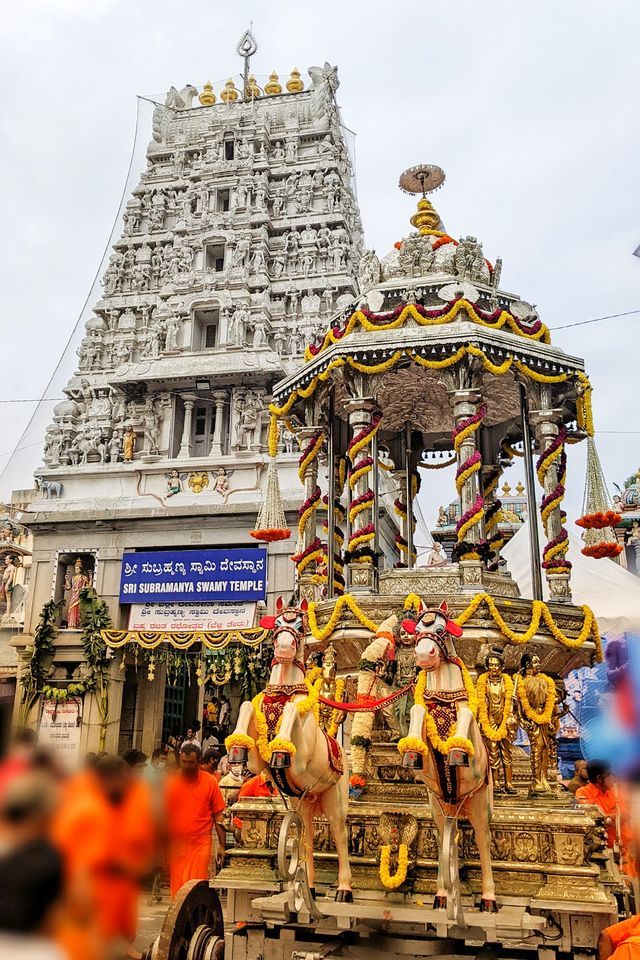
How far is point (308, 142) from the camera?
96.9ft

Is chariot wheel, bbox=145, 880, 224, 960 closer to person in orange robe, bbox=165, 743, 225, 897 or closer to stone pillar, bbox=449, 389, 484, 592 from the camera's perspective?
person in orange robe, bbox=165, 743, 225, 897

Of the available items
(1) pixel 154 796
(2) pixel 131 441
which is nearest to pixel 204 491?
(2) pixel 131 441

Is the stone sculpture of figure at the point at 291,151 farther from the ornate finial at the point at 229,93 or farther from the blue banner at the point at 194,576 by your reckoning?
the blue banner at the point at 194,576

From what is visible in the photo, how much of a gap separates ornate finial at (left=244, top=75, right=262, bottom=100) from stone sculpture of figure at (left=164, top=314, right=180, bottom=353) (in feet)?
39.0

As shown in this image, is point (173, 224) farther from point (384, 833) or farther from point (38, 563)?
point (384, 833)

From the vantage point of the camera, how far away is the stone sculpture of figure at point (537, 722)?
8508mm

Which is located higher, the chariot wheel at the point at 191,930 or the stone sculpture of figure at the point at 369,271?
the stone sculpture of figure at the point at 369,271

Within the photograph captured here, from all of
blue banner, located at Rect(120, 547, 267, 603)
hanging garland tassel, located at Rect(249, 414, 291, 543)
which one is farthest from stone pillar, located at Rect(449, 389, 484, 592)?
blue banner, located at Rect(120, 547, 267, 603)

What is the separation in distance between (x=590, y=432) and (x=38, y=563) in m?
17.0

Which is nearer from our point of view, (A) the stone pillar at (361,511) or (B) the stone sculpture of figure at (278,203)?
(A) the stone pillar at (361,511)

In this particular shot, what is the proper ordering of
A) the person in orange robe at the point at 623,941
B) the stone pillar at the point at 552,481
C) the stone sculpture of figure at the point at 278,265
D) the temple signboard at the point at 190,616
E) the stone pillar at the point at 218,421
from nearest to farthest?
1. the person in orange robe at the point at 623,941
2. the stone pillar at the point at 552,481
3. the temple signboard at the point at 190,616
4. the stone pillar at the point at 218,421
5. the stone sculpture of figure at the point at 278,265

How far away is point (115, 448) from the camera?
950 inches

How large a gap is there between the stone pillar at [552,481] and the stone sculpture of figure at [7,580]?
2290 centimetres

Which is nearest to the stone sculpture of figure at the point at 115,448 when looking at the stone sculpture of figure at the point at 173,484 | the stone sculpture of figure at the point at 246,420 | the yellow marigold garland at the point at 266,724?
the stone sculpture of figure at the point at 173,484
